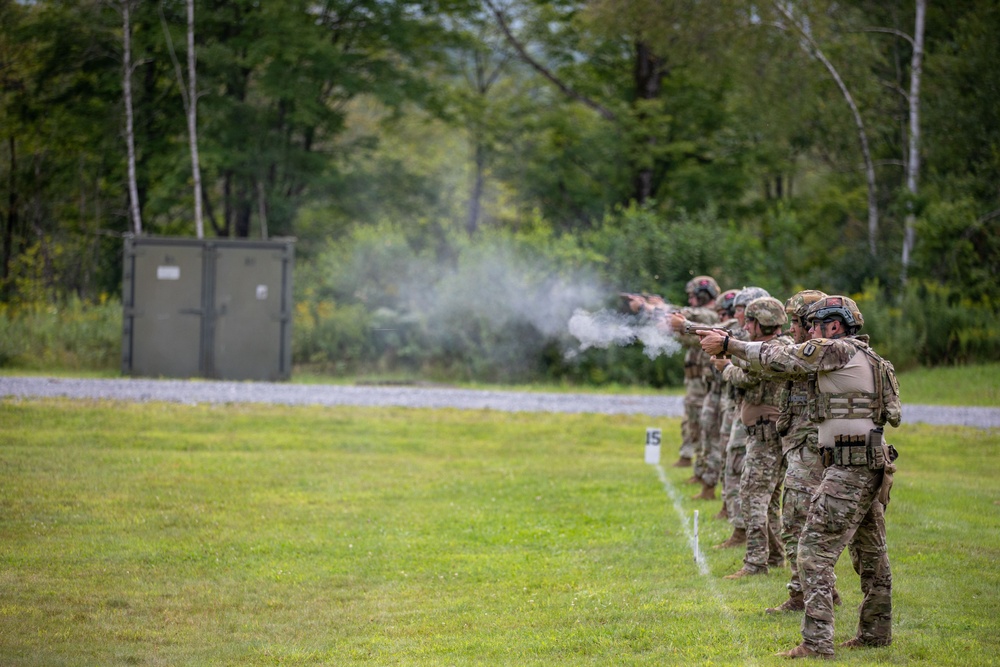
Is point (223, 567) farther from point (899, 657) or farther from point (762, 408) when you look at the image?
point (899, 657)

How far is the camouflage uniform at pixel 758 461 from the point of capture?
32.7ft

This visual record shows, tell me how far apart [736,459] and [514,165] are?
31.9 meters

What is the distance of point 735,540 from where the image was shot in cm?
1120

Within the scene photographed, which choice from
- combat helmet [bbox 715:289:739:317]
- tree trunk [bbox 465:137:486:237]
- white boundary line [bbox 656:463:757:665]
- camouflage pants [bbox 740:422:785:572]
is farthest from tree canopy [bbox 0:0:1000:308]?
camouflage pants [bbox 740:422:785:572]

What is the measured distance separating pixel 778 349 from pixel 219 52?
30.5 meters

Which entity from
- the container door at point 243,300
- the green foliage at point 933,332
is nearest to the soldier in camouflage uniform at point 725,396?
the container door at point 243,300

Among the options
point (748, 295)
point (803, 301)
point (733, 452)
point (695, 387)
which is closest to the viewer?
point (803, 301)

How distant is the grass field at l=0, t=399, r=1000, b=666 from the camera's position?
8141mm

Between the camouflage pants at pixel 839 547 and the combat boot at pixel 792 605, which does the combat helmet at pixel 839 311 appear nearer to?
the camouflage pants at pixel 839 547

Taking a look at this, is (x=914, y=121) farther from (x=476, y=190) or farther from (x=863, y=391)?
(x=863, y=391)

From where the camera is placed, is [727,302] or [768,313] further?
[727,302]

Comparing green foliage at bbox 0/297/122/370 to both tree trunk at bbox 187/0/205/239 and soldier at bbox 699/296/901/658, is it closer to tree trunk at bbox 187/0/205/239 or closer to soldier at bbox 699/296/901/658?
tree trunk at bbox 187/0/205/239

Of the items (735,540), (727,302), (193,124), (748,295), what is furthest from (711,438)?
(193,124)

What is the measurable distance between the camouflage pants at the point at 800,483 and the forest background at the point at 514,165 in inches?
735
